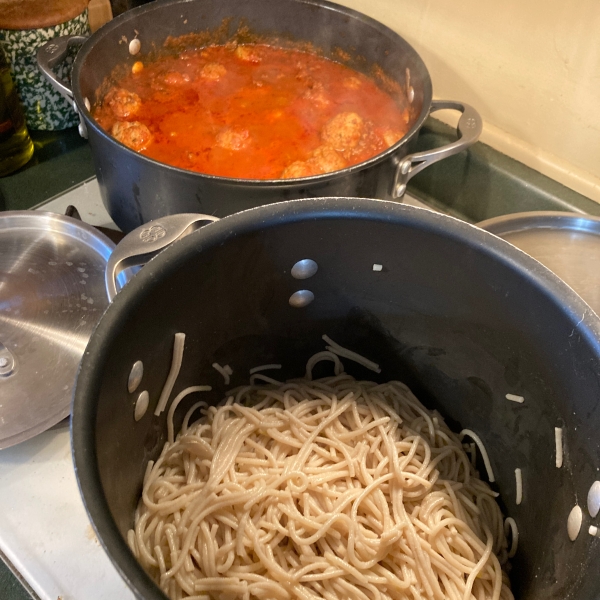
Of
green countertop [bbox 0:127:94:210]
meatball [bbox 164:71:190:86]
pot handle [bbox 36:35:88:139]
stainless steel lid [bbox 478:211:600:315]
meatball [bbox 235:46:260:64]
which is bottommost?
green countertop [bbox 0:127:94:210]

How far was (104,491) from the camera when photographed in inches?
20.1

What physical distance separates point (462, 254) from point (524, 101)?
71 centimetres

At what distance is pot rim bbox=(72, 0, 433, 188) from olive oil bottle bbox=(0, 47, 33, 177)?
273mm

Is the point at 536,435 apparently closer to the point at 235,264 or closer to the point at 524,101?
the point at 235,264

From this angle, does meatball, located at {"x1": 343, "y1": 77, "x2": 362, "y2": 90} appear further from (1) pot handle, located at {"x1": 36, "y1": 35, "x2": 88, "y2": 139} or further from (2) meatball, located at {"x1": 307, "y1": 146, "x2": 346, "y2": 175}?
(1) pot handle, located at {"x1": 36, "y1": 35, "x2": 88, "y2": 139}

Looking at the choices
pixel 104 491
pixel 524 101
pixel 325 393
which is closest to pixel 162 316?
pixel 104 491

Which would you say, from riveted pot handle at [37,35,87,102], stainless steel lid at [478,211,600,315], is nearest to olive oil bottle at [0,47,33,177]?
riveted pot handle at [37,35,87,102]

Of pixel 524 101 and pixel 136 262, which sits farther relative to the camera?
pixel 524 101

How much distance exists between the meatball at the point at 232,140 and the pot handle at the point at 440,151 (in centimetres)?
39

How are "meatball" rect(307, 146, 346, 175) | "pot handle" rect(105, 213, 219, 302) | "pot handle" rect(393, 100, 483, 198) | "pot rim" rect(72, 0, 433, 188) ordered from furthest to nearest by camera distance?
"meatball" rect(307, 146, 346, 175), "pot handle" rect(393, 100, 483, 198), "pot rim" rect(72, 0, 433, 188), "pot handle" rect(105, 213, 219, 302)

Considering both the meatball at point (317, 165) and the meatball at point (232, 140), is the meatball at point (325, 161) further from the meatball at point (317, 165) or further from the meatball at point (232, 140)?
the meatball at point (232, 140)

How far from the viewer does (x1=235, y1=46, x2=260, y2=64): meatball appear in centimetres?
145

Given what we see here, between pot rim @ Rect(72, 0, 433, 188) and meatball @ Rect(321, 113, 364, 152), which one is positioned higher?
pot rim @ Rect(72, 0, 433, 188)

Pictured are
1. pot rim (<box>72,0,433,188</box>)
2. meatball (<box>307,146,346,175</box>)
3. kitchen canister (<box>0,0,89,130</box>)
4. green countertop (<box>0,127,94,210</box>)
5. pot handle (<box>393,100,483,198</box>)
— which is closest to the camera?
pot rim (<box>72,0,433,188</box>)
